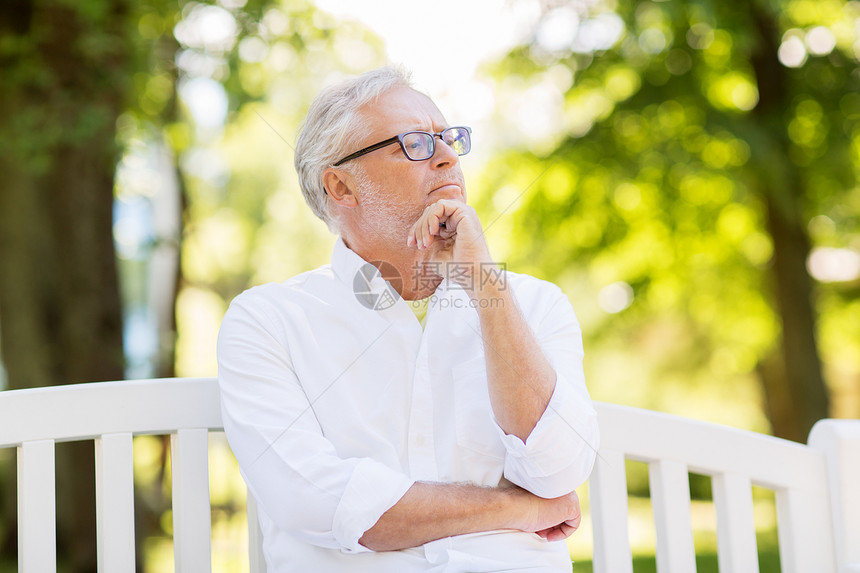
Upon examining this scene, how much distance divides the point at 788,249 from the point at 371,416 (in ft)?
21.2

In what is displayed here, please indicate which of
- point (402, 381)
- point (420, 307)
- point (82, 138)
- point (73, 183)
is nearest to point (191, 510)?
point (402, 381)

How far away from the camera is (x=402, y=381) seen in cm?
216

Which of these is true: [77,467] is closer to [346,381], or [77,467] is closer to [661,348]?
[346,381]

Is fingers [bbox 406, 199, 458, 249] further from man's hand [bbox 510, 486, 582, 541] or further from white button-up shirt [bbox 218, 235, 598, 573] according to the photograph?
man's hand [bbox 510, 486, 582, 541]

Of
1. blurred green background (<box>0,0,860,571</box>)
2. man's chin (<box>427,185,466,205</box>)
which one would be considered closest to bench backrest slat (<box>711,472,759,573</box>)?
man's chin (<box>427,185,466,205</box>)

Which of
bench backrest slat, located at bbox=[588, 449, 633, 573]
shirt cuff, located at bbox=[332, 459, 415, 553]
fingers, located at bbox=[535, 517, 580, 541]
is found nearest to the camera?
shirt cuff, located at bbox=[332, 459, 415, 553]

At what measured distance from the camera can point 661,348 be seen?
16.5 m

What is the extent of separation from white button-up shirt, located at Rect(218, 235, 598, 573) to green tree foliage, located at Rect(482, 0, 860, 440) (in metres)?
4.38

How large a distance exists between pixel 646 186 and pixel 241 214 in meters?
11.3

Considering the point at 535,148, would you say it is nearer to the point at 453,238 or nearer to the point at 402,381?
the point at 453,238

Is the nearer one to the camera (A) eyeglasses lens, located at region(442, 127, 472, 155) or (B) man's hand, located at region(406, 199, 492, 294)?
(B) man's hand, located at region(406, 199, 492, 294)

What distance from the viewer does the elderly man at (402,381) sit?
6.18ft

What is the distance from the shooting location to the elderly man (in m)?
1.88

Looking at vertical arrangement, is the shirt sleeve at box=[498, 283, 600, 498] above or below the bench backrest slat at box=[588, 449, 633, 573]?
above
